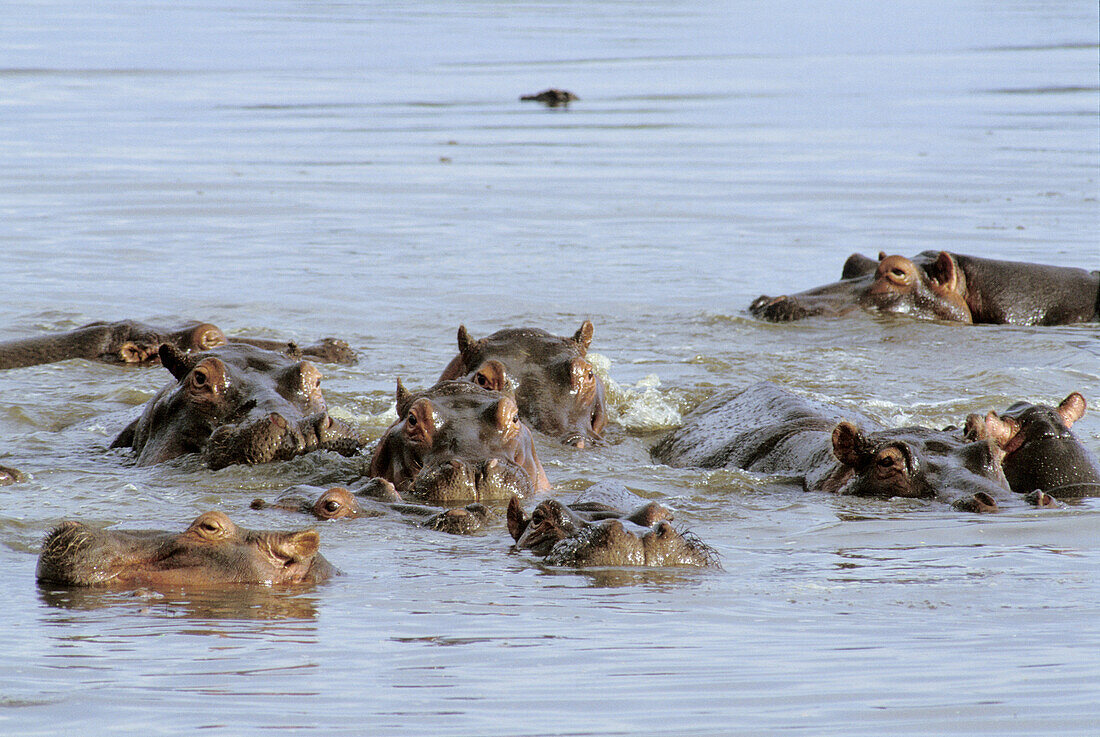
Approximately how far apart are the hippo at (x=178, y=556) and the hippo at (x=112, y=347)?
561 cm

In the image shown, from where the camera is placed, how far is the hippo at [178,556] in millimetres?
5004

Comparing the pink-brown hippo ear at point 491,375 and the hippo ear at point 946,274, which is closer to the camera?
the pink-brown hippo ear at point 491,375

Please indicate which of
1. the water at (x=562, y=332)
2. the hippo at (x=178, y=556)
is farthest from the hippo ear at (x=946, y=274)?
the hippo at (x=178, y=556)

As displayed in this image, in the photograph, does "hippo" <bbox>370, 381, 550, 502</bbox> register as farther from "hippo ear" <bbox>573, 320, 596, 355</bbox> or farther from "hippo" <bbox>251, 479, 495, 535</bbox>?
"hippo ear" <bbox>573, 320, 596, 355</bbox>

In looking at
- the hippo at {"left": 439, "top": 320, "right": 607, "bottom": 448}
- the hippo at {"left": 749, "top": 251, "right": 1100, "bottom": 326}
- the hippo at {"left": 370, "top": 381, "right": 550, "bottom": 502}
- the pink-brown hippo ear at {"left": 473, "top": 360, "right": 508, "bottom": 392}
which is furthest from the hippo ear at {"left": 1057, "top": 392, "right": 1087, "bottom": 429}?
the hippo at {"left": 749, "top": 251, "right": 1100, "bottom": 326}

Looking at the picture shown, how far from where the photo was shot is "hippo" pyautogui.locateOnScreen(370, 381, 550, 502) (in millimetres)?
6426

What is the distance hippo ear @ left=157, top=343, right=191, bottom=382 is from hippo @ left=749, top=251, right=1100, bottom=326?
576 cm

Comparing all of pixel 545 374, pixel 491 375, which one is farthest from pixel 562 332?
pixel 491 375

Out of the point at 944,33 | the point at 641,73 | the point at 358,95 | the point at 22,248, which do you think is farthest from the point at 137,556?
the point at 944,33

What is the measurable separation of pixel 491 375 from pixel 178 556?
2994 mm

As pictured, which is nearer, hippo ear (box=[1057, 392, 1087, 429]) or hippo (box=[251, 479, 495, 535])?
hippo (box=[251, 479, 495, 535])

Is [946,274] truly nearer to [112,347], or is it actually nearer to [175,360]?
[112,347]

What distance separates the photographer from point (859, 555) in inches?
231

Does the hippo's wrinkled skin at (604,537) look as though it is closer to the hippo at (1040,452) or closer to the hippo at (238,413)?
the hippo at (238,413)
